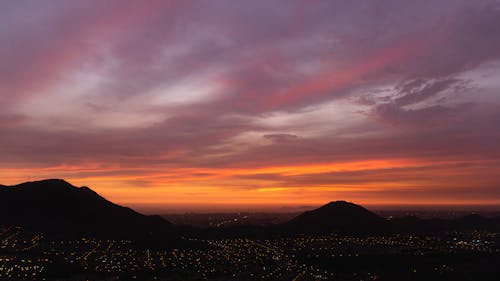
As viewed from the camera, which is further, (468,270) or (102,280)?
(468,270)

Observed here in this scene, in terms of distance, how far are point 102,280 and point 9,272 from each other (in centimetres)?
3010

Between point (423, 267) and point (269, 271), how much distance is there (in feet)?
188

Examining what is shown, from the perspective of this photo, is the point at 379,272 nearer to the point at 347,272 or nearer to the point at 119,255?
the point at 347,272

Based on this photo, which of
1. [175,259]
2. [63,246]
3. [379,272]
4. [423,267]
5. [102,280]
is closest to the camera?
[102,280]

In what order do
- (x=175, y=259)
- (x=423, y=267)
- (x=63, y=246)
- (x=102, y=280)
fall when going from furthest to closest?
(x=63, y=246) → (x=175, y=259) → (x=423, y=267) → (x=102, y=280)

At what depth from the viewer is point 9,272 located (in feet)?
431

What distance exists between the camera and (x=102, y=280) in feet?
414

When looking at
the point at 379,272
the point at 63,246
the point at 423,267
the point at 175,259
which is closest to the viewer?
the point at 379,272

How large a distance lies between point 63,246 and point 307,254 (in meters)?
109

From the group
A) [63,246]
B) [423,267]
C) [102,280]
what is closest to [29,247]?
[63,246]

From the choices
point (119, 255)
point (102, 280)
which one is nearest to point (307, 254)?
point (119, 255)

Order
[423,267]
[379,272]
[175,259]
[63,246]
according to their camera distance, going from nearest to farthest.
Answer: [379,272] < [423,267] < [175,259] < [63,246]

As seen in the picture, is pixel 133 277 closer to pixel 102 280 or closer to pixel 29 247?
pixel 102 280

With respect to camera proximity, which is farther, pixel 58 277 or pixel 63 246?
pixel 63 246
